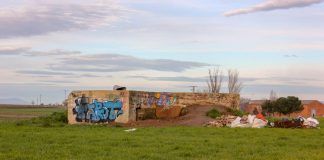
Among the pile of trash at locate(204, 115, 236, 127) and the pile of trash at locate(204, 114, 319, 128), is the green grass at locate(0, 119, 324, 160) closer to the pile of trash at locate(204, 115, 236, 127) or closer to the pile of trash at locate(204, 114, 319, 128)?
the pile of trash at locate(204, 114, 319, 128)

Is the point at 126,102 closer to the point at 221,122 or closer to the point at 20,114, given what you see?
the point at 221,122

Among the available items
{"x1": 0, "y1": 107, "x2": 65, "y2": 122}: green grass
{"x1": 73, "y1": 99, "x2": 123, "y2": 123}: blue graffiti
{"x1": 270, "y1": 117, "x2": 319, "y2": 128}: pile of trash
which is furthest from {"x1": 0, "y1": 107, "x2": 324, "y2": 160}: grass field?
{"x1": 0, "y1": 107, "x2": 65, "y2": 122}: green grass

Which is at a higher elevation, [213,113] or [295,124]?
[213,113]

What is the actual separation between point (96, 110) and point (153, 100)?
4.50 metres

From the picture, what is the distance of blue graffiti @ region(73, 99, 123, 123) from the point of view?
125 ft

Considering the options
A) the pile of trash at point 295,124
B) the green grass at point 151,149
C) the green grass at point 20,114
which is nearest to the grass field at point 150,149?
the green grass at point 151,149

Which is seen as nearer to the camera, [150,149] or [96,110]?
[150,149]

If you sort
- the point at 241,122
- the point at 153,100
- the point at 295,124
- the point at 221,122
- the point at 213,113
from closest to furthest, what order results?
the point at 295,124 → the point at 241,122 → the point at 221,122 → the point at 213,113 → the point at 153,100

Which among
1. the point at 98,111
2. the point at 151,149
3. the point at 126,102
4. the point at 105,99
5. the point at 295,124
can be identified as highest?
the point at 105,99

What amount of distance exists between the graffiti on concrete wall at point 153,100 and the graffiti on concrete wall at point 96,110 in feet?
4.49

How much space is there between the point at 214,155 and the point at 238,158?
35.8 inches

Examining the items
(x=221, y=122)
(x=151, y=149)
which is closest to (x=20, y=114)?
(x=221, y=122)

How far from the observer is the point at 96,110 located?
38.5 metres

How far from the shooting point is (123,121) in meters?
37.4
